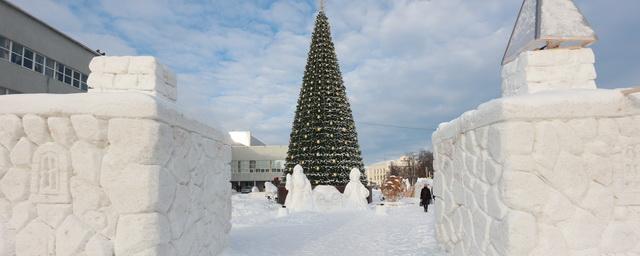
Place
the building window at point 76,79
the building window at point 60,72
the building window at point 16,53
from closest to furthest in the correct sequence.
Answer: the building window at point 16,53 < the building window at point 60,72 < the building window at point 76,79

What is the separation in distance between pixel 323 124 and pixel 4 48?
17.3 metres

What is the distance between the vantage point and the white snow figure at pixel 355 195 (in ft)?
55.8

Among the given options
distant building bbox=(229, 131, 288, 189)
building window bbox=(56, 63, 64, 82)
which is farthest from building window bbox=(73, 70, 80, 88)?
distant building bbox=(229, 131, 288, 189)

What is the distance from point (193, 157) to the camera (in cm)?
492

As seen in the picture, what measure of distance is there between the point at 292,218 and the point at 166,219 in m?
9.78

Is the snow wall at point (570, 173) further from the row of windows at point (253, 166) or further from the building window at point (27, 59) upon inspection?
the row of windows at point (253, 166)

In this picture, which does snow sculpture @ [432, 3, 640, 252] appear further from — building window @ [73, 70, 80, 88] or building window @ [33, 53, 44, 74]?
building window @ [73, 70, 80, 88]

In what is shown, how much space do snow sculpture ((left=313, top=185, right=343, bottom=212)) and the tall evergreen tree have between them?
7.03 ft

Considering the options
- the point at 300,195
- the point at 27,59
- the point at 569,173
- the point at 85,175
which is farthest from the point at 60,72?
the point at 569,173

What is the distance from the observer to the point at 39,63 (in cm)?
2459

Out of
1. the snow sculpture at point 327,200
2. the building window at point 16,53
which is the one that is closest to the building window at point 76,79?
the building window at point 16,53

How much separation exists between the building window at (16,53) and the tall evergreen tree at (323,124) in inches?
617

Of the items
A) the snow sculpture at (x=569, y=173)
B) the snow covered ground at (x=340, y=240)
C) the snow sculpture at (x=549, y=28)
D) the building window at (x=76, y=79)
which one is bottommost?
the snow covered ground at (x=340, y=240)

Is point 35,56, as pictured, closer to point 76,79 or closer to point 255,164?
point 76,79
